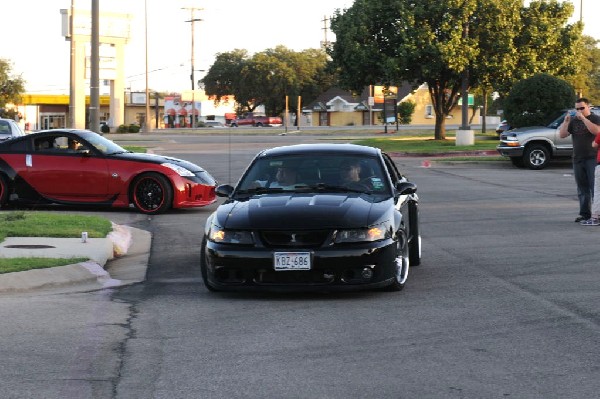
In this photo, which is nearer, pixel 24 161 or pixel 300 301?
pixel 300 301

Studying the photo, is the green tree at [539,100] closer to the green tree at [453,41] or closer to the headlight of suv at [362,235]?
the green tree at [453,41]

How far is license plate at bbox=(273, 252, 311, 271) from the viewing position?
890cm

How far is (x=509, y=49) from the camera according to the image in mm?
44062

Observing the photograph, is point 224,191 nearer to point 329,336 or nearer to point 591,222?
Result: point 329,336

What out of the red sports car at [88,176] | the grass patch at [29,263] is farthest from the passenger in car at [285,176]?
the red sports car at [88,176]

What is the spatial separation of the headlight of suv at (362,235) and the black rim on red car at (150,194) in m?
8.72

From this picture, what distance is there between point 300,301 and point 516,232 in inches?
244

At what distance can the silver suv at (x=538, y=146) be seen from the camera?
30.5 meters

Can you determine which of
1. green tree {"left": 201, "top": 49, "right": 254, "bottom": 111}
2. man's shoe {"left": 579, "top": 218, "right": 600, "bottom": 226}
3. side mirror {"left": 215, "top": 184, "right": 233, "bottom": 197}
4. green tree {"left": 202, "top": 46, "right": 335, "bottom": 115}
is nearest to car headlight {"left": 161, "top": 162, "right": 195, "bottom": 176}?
man's shoe {"left": 579, "top": 218, "right": 600, "bottom": 226}

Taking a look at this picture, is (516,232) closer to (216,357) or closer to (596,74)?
(216,357)

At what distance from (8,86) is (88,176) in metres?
75.4

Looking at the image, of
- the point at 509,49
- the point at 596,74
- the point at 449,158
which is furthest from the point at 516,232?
the point at 596,74

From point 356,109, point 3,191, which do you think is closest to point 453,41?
point 3,191

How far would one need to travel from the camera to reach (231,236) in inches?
360
